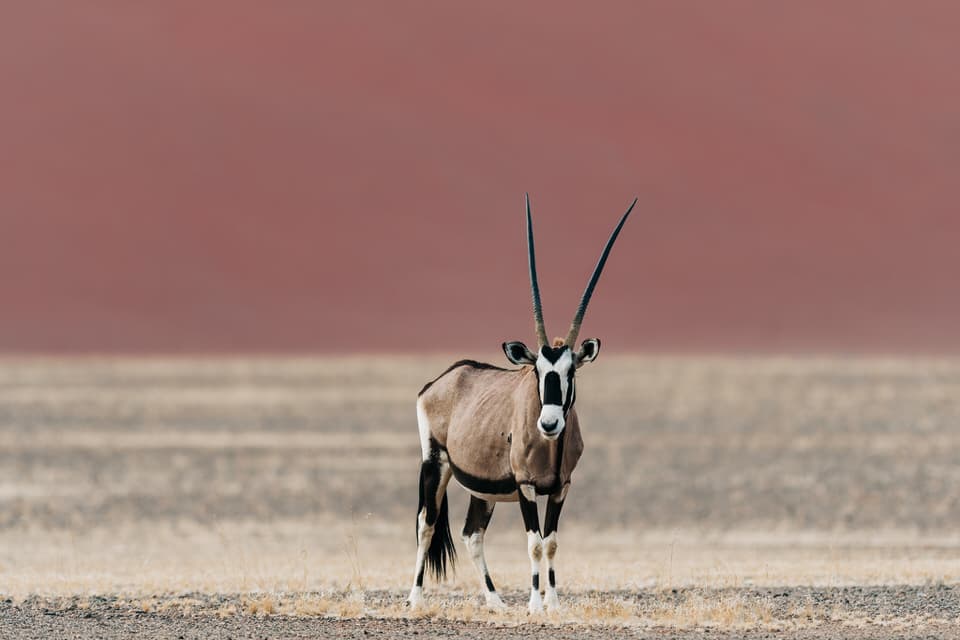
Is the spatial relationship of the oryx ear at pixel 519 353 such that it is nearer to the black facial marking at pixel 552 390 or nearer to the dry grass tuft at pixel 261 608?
the black facial marking at pixel 552 390

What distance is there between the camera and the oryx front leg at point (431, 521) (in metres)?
14.5

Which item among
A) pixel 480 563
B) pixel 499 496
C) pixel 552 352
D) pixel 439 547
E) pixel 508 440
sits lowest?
pixel 480 563

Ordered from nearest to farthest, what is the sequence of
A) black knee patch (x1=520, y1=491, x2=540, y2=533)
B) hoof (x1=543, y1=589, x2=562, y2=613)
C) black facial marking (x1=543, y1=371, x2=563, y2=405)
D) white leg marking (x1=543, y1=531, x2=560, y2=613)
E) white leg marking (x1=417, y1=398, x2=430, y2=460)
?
black facial marking (x1=543, y1=371, x2=563, y2=405)
black knee patch (x1=520, y1=491, x2=540, y2=533)
white leg marking (x1=543, y1=531, x2=560, y2=613)
hoof (x1=543, y1=589, x2=562, y2=613)
white leg marking (x1=417, y1=398, x2=430, y2=460)

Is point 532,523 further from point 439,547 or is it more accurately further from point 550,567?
point 439,547

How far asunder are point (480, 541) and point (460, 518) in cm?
1724

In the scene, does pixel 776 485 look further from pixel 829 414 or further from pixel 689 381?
pixel 689 381

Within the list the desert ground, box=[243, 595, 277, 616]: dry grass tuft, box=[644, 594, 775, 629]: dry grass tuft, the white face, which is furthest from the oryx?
box=[243, 595, 277, 616]: dry grass tuft

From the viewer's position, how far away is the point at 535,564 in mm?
13695

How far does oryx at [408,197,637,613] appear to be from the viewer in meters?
13.2

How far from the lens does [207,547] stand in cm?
2700

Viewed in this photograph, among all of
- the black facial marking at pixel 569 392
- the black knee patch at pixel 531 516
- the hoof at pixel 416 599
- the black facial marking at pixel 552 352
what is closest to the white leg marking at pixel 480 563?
the hoof at pixel 416 599

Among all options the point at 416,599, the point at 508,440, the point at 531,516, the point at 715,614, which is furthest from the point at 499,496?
the point at 715,614

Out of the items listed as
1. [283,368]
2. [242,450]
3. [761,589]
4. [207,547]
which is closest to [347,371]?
[283,368]

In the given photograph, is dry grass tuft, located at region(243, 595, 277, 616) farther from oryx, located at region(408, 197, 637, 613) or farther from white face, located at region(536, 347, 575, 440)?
white face, located at region(536, 347, 575, 440)
